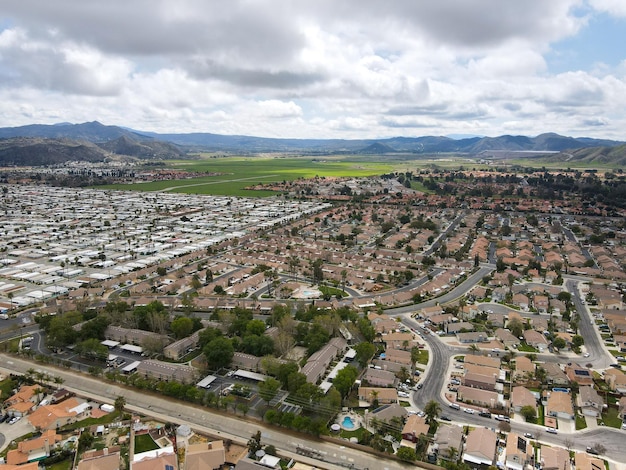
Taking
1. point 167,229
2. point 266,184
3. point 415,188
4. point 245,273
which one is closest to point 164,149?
point 266,184

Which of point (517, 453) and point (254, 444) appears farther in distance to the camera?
point (254, 444)

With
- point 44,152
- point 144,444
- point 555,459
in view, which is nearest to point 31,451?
point 144,444

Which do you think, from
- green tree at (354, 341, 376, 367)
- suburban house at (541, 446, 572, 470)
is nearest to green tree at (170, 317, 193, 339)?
green tree at (354, 341, 376, 367)

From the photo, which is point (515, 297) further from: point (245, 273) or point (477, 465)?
point (245, 273)

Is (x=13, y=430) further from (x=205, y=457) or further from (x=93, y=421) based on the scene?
(x=205, y=457)

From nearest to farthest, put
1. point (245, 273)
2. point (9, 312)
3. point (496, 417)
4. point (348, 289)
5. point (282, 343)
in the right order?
1. point (496, 417)
2. point (282, 343)
3. point (9, 312)
4. point (348, 289)
5. point (245, 273)

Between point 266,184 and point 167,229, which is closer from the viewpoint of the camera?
point 167,229

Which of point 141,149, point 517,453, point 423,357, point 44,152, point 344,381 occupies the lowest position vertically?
point 423,357
